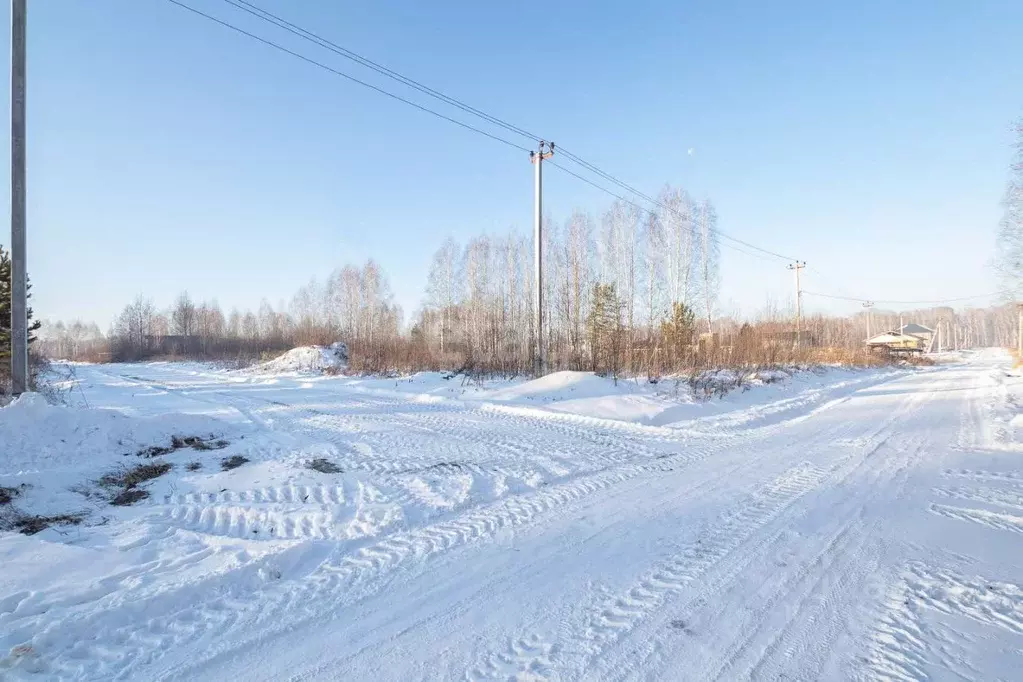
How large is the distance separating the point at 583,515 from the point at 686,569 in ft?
4.02

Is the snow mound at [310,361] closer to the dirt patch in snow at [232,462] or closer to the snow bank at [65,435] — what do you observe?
the snow bank at [65,435]

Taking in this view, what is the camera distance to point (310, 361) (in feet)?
85.1

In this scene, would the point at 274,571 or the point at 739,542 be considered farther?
the point at 739,542

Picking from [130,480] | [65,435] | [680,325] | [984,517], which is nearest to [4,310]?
[65,435]

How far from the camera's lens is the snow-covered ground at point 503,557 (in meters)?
2.39

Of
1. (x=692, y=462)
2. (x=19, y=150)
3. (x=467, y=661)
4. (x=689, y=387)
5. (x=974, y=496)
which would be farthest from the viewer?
(x=689, y=387)

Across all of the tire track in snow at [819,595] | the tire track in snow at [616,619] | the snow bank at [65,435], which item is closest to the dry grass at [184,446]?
the snow bank at [65,435]

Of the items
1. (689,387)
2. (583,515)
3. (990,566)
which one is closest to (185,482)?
(583,515)

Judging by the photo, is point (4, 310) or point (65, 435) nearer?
point (65, 435)

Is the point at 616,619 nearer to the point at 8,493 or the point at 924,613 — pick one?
the point at 924,613

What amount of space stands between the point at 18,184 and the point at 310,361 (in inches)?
737

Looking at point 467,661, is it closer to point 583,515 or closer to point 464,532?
point 464,532

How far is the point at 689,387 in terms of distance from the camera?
13477 millimetres

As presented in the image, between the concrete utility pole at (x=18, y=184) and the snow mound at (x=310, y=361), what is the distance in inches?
634
